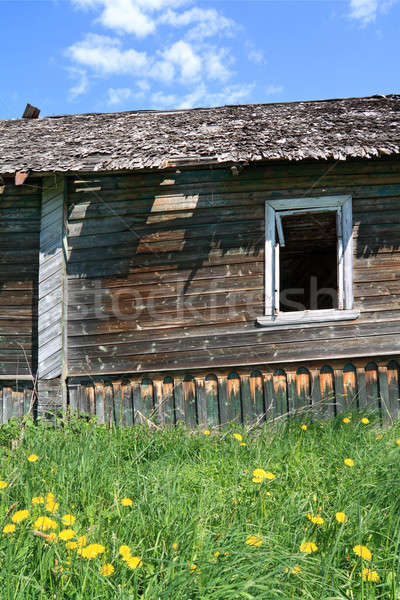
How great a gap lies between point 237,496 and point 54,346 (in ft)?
12.1

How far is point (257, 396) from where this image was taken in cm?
560

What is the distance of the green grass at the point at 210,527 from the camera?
5.83 ft

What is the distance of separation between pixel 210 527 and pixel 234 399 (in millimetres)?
3250

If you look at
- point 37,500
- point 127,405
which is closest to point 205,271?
point 127,405

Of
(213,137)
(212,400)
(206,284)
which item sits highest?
(213,137)

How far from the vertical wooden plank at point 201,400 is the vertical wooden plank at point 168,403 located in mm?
320

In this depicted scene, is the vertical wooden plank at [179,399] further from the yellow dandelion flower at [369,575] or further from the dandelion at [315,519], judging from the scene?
the yellow dandelion flower at [369,575]

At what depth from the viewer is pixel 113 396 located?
576 centimetres

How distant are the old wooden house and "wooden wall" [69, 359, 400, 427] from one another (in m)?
0.02

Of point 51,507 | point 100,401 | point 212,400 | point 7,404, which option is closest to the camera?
point 51,507

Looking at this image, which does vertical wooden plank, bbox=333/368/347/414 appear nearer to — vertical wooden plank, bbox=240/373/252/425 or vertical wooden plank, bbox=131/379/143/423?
vertical wooden plank, bbox=240/373/252/425

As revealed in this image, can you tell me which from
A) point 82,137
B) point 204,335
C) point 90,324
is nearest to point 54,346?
point 90,324

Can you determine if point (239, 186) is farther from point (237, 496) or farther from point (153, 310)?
point (237, 496)

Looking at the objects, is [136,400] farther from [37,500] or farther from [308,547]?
[308,547]
